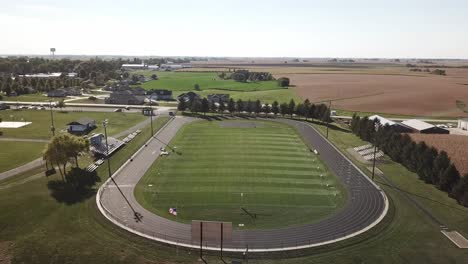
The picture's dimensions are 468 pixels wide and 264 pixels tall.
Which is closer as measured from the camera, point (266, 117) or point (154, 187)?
point (154, 187)

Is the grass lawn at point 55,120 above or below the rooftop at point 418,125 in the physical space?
below

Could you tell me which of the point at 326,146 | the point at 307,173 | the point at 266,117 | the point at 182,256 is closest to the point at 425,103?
the point at 266,117

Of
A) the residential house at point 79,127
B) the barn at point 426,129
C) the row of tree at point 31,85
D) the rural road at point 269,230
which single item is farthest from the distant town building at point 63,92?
the barn at point 426,129

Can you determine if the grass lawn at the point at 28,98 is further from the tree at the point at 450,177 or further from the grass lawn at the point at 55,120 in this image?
the tree at the point at 450,177

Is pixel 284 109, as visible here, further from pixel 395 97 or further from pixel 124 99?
pixel 124 99

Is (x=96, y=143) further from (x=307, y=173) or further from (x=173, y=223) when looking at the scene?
(x=307, y=173)

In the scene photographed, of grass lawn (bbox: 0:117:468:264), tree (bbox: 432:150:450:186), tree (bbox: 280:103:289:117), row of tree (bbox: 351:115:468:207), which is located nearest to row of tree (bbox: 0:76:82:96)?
tree (bbox: 280:103:289:117)
